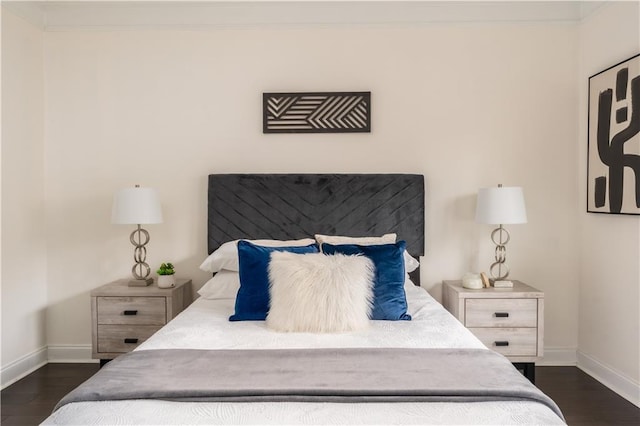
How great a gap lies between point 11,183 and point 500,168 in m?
3.40

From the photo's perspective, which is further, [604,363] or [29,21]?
[29,21]

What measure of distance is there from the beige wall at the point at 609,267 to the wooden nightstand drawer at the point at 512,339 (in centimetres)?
50

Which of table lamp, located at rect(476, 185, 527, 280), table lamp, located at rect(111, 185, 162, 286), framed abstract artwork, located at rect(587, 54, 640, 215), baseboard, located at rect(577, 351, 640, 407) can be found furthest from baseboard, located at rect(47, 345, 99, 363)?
framed abstract artwork, located at rect(587, 54, 640, 215)

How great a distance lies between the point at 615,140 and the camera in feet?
10.3

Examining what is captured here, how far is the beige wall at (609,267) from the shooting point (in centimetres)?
300

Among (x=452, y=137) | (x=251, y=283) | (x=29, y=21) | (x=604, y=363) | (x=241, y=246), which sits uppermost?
(x=29, y=21)

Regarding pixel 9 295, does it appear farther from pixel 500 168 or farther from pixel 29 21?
pixel 500 168

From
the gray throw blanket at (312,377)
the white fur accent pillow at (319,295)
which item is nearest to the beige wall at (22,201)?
the gray throw blanket at (312,377)

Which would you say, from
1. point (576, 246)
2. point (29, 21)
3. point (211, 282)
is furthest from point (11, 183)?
point (576, 246)

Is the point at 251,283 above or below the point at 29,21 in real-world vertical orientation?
below

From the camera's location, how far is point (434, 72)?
363 centimetres

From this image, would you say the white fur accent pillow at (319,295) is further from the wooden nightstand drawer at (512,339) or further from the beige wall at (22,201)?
the beige wall at (22,201)

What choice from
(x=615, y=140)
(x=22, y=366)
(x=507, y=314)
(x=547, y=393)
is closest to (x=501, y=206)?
(x=507, y=314)

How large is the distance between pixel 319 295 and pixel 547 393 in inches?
68.9
